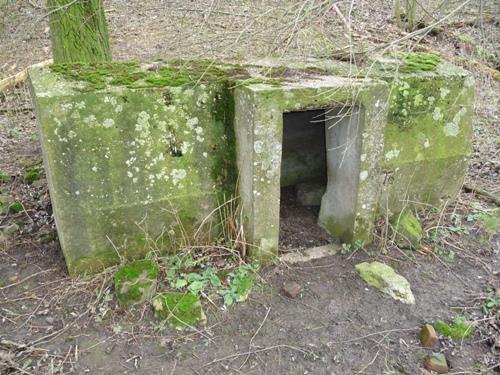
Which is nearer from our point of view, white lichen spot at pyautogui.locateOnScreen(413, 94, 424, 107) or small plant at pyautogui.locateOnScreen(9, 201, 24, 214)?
white lichen spot at pyautogui.locateOnScreen(413, 94, 424, 107)

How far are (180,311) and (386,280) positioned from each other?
1668 millimetres

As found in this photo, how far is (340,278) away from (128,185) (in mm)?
1917

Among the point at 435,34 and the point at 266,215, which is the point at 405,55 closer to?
the point at 266,215

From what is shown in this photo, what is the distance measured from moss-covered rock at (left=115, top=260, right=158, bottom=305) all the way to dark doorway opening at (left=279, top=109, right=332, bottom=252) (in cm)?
146

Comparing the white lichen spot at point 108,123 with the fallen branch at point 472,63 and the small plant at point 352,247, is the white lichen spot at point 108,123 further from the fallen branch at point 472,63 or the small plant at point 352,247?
the fallen branch at point 472,63

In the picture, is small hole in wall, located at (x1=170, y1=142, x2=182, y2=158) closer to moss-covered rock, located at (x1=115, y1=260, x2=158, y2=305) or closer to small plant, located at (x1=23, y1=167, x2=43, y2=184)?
moss-covered rock, located at (x1=115, y1=260, x2=158, y2=305)

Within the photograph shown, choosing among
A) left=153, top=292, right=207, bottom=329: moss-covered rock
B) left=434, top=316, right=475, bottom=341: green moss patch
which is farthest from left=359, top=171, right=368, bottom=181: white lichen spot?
left=153, top=292, right=207, bottom=329: moss-covered rock

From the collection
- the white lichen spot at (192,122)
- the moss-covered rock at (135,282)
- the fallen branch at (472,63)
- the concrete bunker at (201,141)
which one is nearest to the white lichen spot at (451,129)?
the concrete bunker at (201,141)

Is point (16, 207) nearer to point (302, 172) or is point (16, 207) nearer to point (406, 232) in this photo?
point (302, 172)

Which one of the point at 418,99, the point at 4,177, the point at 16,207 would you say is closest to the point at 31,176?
the point at 4,177

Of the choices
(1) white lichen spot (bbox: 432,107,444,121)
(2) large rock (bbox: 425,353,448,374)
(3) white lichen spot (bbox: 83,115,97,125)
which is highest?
(3) white lichen spot (bbox: 83,115,97,125)

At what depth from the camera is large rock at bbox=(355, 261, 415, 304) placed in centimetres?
356

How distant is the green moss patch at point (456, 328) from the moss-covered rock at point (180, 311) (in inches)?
68.2

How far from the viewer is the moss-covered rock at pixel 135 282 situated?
11.0ft
